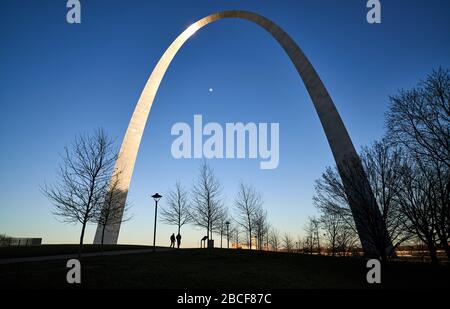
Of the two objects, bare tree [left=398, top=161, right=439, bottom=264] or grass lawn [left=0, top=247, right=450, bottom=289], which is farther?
bare tree [left=398, top=161, right=439, bottom=264]

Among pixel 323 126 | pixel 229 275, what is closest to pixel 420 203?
pixel 229 275

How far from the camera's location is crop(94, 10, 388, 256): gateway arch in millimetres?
14773

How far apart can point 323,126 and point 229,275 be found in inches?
646

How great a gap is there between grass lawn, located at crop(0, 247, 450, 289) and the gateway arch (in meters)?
2.08

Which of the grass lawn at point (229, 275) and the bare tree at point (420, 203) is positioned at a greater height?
the bare tree at point (420, 203)

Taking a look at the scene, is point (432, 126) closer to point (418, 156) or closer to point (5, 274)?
point (418, 156)

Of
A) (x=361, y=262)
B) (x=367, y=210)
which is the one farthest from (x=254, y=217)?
(x=367, y=210)

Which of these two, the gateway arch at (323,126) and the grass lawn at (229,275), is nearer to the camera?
the grass lawn at (229,275)

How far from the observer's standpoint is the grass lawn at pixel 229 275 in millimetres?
9875

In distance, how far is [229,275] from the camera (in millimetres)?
12109

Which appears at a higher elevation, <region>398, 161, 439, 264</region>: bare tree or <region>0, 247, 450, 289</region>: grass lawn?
<region>398, 161, 439, 264</region>: bare tree

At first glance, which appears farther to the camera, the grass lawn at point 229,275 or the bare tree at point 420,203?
the bare tree at point 420,203

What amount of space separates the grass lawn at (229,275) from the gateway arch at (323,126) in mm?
2076
